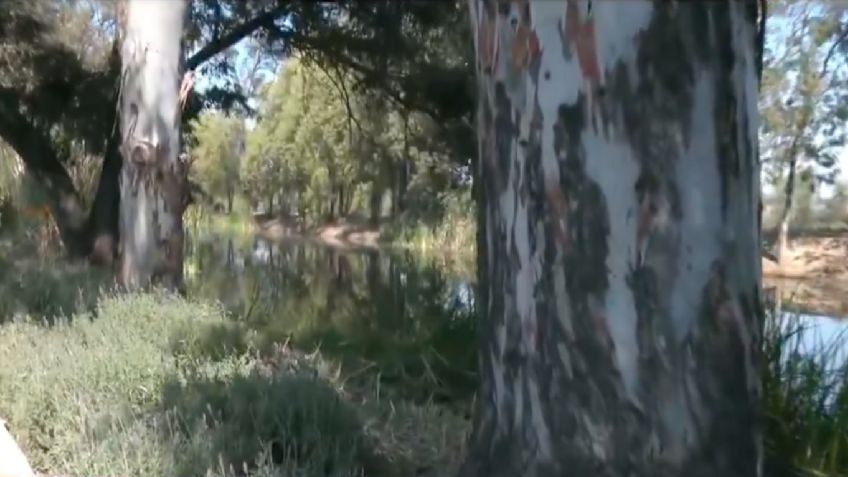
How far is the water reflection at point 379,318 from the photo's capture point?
23.5 feet

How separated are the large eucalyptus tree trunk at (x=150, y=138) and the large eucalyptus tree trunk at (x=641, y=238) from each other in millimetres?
7063

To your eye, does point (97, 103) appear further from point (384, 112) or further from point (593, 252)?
point (593, 252)

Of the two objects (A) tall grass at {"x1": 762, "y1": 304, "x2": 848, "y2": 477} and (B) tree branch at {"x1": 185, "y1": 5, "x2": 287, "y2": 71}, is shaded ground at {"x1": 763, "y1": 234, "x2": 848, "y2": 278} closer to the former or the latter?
(B) tree branch at {"x1": 185, "y1": 5, "x2": 287, "y2": 71}

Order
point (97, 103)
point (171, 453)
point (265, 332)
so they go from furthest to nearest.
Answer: point (97, 103), point (265, 332), point (171, 453)

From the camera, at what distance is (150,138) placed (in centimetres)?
987

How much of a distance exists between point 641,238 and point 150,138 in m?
7.37

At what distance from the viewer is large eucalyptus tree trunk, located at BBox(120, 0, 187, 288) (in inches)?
389

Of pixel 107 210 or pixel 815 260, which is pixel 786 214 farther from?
pixel 107 210

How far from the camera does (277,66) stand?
19859 mm

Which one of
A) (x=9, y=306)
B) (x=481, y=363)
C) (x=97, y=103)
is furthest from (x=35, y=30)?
(x=481, y=363)

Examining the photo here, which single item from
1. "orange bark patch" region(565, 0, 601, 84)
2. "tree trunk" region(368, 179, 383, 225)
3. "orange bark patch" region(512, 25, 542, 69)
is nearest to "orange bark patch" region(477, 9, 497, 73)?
"orange bark patch" region(512, 25, 542, 69)

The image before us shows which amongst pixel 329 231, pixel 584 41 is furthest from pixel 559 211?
pixel 329 231

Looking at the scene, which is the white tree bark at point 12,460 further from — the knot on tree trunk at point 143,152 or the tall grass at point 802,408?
the knot on tree trunk at point 143,152

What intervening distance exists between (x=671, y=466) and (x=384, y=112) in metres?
13.9
